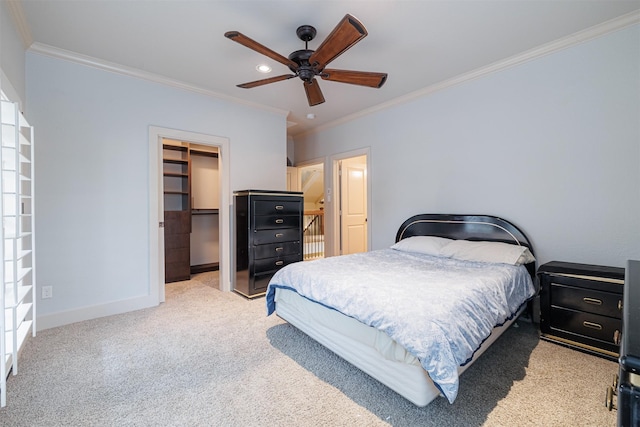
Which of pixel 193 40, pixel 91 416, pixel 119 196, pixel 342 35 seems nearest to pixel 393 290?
pixel 342 35

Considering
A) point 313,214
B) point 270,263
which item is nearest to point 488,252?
point 270,263

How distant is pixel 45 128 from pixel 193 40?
65.8 inches

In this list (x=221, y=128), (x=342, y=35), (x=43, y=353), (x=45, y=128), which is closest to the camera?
(x=342, y=35)

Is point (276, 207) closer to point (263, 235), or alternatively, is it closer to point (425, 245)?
point (263, 235)

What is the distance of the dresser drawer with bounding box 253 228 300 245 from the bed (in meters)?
1.07

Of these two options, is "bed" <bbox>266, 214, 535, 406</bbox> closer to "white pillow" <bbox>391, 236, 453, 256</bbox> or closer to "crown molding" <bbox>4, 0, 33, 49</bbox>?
"white pillow" <bbox>391, 236, 453, 256</bbox>

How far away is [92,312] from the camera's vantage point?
2.96m

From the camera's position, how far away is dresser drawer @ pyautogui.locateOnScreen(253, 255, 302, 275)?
3.67m

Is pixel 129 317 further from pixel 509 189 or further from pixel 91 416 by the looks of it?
pixel 509 189

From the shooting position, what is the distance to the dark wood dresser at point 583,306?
213 centimetres

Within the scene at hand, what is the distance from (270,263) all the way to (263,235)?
40cm

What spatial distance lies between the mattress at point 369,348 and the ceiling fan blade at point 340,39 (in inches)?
72.3

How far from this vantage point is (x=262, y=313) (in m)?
3.13

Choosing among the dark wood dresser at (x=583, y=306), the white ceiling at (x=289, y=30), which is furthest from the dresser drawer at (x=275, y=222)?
the dark wood dresser at (x=583, y=306)
